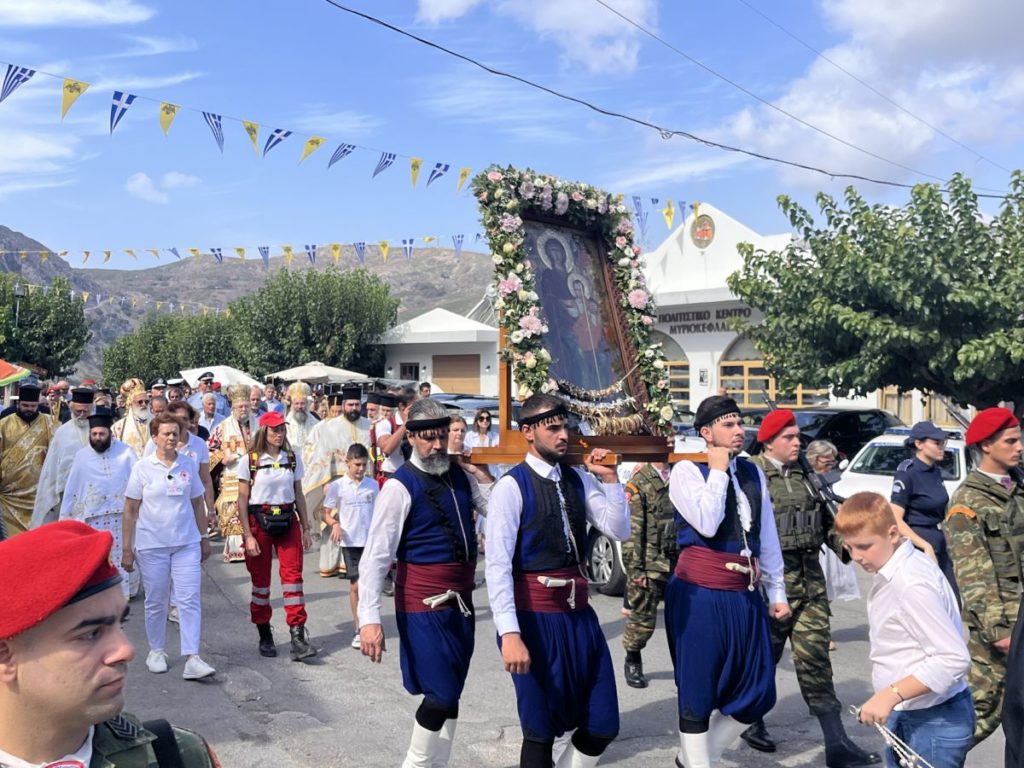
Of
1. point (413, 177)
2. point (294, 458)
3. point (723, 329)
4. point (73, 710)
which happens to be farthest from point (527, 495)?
point (723, 329)

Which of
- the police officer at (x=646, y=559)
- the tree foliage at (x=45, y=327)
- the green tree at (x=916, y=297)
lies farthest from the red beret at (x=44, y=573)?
the tree foliage at (x=45, y=327)

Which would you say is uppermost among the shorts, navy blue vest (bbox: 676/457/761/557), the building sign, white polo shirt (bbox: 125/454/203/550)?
the building sign

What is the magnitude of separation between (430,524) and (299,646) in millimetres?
3353

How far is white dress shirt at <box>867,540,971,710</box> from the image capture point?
11.9ft

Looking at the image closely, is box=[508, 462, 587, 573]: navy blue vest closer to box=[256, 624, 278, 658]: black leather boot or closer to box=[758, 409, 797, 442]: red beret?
box=[758, 409, 797, 442]: red beret

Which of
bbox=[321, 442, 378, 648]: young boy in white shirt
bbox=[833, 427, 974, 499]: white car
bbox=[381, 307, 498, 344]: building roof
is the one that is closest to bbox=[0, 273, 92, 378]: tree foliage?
bbox=[381, 307, 498, 344]: building roof

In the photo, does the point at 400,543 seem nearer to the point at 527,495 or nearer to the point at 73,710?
the point at 527,495

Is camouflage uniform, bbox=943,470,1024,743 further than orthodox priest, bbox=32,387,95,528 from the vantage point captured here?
No

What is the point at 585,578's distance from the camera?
482cm

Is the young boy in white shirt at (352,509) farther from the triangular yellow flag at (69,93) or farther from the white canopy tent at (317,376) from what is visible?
the white canopy tent at (317,376)

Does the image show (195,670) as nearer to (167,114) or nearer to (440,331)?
(167,114)

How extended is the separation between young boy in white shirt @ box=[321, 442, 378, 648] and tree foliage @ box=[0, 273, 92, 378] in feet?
138

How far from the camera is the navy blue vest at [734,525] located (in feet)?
16.3

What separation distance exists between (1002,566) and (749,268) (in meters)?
15.5
